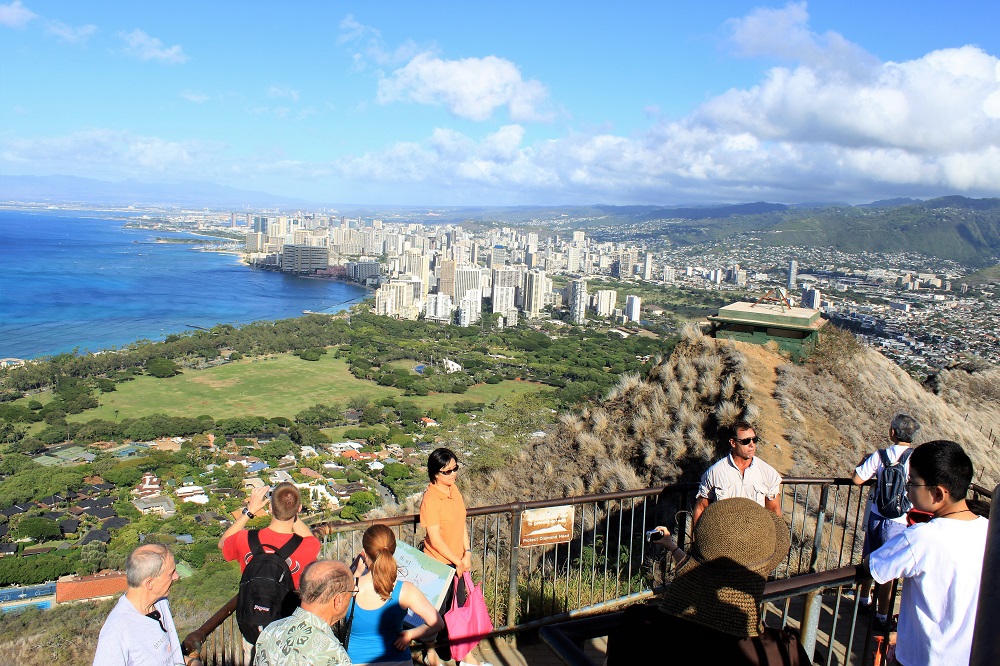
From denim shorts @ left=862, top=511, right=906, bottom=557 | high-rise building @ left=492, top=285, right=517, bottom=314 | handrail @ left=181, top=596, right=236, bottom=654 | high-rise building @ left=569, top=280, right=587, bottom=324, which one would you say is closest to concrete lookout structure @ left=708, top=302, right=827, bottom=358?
denim shorts @ left=862, top=511, right=906, bottom=557

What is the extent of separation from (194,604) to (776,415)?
20.7ft

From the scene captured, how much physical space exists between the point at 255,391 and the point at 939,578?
31448 millimetres

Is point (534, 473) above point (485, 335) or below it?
above

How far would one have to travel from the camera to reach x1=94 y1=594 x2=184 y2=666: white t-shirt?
1943 millimetres

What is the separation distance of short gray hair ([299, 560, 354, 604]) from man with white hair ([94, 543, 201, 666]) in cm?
51

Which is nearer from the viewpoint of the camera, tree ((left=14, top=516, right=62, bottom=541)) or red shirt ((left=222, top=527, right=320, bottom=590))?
Answer: red shirt ((left=222, top=527, right=320, bottom=590))

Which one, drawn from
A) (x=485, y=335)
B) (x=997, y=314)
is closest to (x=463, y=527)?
(x=997, y=314)

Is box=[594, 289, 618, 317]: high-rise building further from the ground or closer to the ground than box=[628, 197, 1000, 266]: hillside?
closer to the ground

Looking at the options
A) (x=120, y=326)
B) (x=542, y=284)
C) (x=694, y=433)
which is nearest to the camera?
(x=694, y=433)

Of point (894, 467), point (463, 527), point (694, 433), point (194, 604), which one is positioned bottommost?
point (194, 604)

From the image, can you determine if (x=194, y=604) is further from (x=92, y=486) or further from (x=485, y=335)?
(x=485, y=335)

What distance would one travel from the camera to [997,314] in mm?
34438

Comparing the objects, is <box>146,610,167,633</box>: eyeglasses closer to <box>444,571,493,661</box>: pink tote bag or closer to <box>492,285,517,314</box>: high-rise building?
<box>444,571,493,661</box>: pink tote bag

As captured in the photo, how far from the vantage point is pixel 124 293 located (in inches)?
2271
